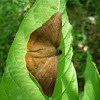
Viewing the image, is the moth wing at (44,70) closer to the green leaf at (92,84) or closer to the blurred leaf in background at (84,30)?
the green leaf at (92,84)

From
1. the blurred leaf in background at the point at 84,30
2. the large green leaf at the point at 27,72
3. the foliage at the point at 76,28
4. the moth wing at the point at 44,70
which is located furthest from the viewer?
the blurred leaf in background at the point at 84,30

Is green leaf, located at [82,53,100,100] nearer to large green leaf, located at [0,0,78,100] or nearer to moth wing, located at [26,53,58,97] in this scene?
large green leaf, located at [0,0,78,100]

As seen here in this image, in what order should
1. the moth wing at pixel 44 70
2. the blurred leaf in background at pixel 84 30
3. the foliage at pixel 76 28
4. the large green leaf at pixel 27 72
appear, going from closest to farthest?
the large green leaf at pixel 27 72, the moth wing at pixel 44 70, the foliage at pixel 76 28, the blurred leaf in background at pixel 84 30

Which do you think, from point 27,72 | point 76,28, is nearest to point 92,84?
point 27,72

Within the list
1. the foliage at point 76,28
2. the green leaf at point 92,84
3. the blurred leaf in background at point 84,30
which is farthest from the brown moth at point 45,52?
the blurred leaf in background at point 84,30

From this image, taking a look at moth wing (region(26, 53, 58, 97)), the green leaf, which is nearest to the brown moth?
moth wing (region(26, 53, 58, 97))

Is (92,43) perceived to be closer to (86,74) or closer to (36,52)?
(36,52)

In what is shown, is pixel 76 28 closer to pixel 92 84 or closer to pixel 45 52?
pixel 45 52
